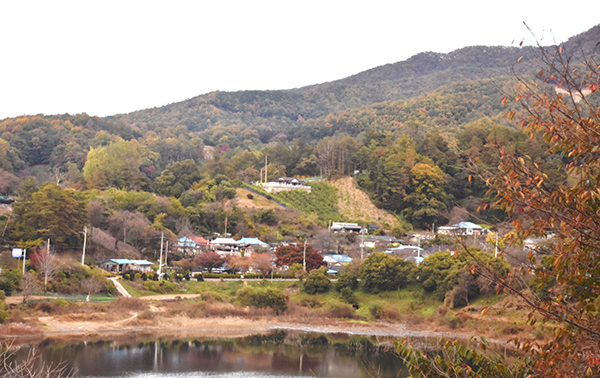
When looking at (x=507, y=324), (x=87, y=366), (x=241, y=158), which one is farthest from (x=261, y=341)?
(x=241, y=158)

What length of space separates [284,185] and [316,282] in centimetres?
2703

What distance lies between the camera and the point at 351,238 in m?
52.7

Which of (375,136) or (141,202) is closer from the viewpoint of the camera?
(141,202)

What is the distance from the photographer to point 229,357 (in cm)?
2608

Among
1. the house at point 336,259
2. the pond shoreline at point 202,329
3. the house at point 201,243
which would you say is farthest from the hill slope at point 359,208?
Answer: the pond shoreline at point 202,329

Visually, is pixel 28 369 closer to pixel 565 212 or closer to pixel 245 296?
pixel 565 212

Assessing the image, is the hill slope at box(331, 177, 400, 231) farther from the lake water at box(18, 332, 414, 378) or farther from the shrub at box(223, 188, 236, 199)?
the lake water at box(18, 332, 414, 378)

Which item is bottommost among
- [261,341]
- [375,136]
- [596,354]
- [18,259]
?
[261,341]

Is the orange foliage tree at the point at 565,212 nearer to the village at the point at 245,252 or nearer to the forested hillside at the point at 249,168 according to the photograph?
the forested hillside at the point at 249,168

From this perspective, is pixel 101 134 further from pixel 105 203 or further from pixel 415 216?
pixel 415 216

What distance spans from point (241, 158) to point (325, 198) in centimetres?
1658

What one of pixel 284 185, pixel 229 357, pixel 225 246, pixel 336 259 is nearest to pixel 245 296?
pixel 229 357

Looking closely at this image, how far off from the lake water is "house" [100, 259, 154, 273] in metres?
13.3

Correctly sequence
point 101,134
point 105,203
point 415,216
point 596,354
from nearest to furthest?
point 596,354, point 105,203, point 415,216, point 101,134
